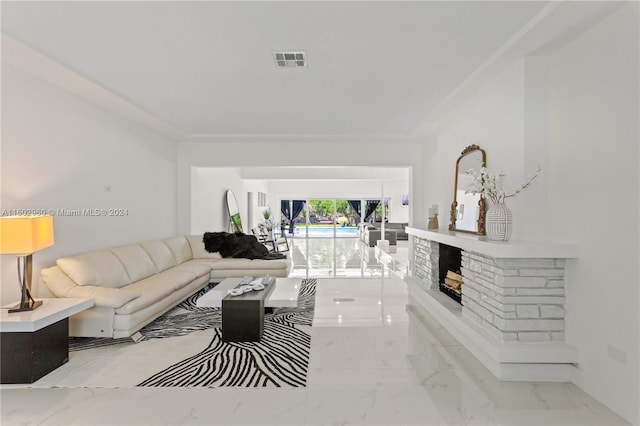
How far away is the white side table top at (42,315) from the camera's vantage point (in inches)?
103

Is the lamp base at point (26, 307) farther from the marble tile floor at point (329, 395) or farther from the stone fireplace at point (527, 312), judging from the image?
the stone fireplace at point (527, 312)

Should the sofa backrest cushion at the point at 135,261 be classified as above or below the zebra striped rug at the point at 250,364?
above

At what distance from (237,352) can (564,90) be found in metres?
3.57

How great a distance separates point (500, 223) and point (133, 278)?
4.15m

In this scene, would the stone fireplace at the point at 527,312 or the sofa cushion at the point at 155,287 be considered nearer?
the stone fireplace at the point at 527,312

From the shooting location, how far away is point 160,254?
17.1 feet

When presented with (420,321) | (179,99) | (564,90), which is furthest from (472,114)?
(179,99)

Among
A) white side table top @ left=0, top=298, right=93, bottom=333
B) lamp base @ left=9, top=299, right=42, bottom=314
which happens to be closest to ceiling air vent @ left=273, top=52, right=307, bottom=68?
white side table top @ left=0, top=298, right=93, bottom=333

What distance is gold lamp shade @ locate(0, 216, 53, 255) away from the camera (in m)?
2.76

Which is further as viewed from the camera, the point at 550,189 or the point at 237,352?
the point at 237,352

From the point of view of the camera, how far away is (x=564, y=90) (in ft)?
9.01

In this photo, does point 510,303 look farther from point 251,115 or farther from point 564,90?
point 251,115

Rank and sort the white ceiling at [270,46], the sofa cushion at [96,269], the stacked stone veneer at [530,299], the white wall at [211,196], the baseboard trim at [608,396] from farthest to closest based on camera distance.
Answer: the white wall at [211,196] → the sofa cushion at [96,269] → the stacked stone veneer at [530,299] → the white ceiling at [270,46] → the baseboard trim at [608,396]

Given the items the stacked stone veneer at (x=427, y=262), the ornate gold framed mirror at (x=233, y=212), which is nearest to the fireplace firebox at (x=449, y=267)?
the stacked stone veneer at (x=427, y=262)
